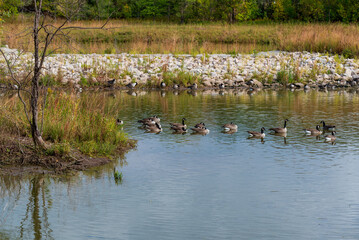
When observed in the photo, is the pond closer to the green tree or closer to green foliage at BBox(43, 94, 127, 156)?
green foliage at BBox(43, 94, 127, 156)

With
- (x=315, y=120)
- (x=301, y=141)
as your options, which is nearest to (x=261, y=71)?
(x=315, y=120)

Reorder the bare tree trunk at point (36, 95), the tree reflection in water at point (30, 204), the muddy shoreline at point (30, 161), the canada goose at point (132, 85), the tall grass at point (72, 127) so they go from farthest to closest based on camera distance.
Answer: the canada goose at point (132, 85) < the tall grass at point (72, 127) < the muddy shoreline at point (30, 161) < the bare tree trunk at point (36, 95) < the tree reflection in water at point (30, 204)

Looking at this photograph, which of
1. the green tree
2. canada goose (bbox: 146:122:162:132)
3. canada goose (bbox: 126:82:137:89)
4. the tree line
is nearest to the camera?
canada goose (bbox: 146:122:162:132)

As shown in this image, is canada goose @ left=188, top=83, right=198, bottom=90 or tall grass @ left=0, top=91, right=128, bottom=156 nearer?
tall grass @ left=0, top=91, right=128, bottom=156

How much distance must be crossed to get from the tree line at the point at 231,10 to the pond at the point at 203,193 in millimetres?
49890

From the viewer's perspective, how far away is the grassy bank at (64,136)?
12133 millimetres

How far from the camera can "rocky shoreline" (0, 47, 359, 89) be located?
3044cm

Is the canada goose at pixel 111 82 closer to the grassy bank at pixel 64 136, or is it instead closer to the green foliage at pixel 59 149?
the grassy bank at pixel 64 136

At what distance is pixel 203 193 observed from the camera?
35.2 feet

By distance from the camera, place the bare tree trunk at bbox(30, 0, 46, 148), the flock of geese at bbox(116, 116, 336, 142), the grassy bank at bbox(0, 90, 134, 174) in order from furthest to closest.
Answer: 1. the flock of geese at bbox(116, 116, 336, 142)
2. the grassy bank at bbox(0, 90, 134, 174)
3. the bare tree trunk at bbox(30, 0, 46, 148)

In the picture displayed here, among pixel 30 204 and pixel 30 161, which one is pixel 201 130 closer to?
pixel 30 161

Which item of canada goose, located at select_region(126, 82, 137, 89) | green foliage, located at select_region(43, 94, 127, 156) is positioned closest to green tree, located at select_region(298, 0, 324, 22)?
canada goose, located at select_region(126, 82, 137, 89)

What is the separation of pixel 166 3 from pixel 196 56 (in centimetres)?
4200

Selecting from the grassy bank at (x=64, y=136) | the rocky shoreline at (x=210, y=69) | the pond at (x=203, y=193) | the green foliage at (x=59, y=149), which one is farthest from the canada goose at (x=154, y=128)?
the rocky shoreline at (x=210, y=69)
